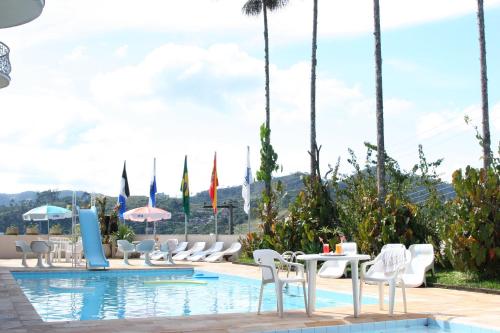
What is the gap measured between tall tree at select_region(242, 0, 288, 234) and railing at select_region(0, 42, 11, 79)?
8071mm

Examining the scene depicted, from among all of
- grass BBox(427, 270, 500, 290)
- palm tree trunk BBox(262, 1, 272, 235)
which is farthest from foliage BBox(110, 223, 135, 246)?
grass BBox(427, 270, 500, 290)

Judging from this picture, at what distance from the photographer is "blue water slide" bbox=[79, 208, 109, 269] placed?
17203mm

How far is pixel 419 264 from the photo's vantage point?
11695 millimetres

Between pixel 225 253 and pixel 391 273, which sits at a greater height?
pixel 391 273

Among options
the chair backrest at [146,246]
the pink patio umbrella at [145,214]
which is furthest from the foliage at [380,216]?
the pink patio umbrella at [145,214]

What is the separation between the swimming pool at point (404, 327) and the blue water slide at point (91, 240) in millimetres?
10951

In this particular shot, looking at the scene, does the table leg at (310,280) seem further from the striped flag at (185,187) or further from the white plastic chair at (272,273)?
the striped flag at (185,187)

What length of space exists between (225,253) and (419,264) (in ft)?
32.6

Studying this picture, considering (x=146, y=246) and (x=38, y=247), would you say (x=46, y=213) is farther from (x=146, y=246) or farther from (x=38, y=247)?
(x=38, y=247)

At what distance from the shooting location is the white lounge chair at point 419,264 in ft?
37.7

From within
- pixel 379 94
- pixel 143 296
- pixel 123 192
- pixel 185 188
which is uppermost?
pixel 379 94

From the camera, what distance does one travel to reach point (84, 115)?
17.2 m

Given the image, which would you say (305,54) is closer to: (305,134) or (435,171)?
(305,134)

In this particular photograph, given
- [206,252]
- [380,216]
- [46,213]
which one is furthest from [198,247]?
[380,216]
